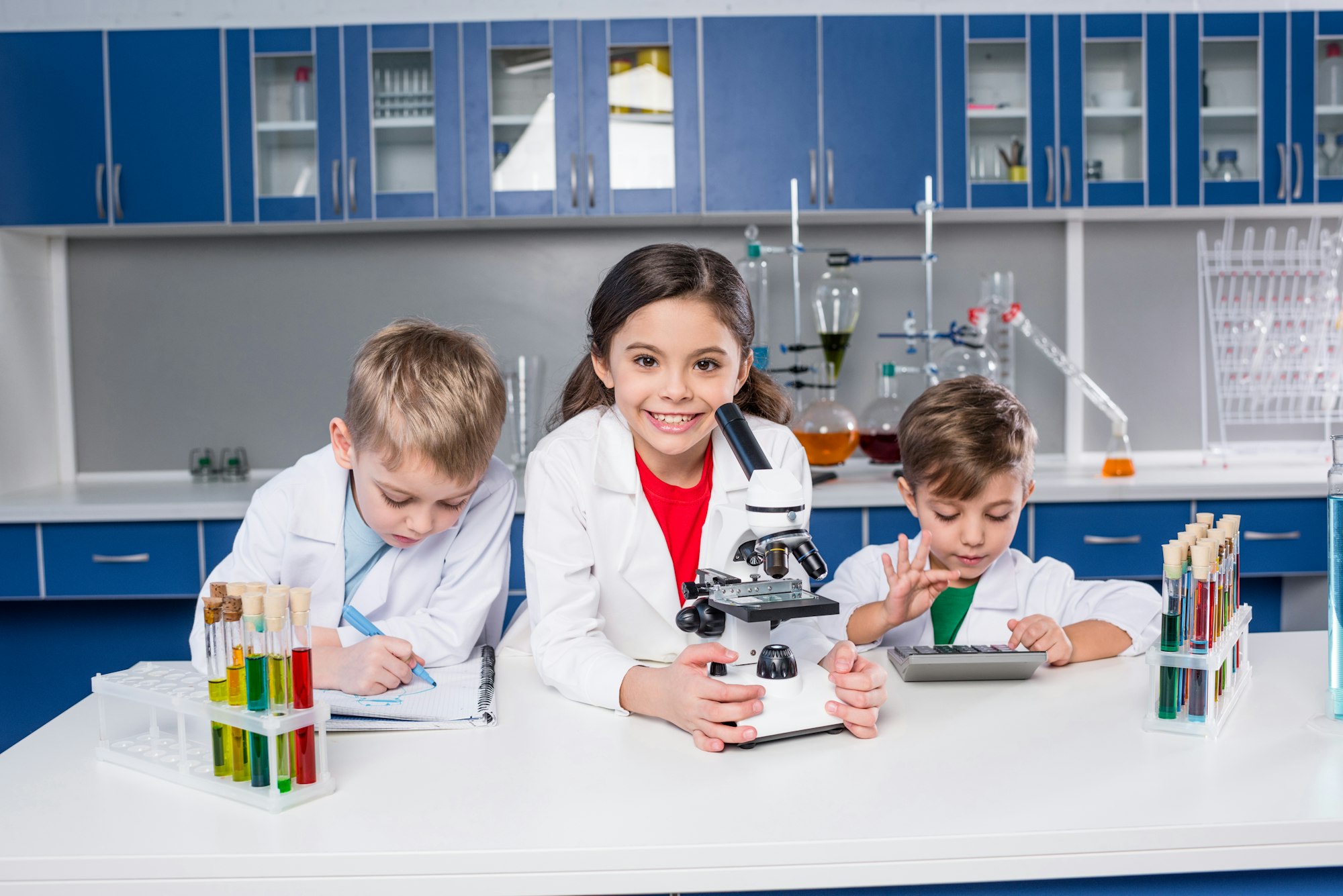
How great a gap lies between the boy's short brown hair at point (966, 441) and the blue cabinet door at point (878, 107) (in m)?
1.60

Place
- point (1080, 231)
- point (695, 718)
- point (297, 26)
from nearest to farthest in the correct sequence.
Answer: point (695, 718)
point (297, 26)
point (1080, 231)

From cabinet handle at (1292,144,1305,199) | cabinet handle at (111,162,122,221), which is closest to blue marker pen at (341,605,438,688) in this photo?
cabinet handle at (111,162,122,221)

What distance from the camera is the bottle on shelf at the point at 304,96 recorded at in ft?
9.77

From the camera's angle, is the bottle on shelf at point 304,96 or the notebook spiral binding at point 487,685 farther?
the bottle on shelf at point 304,96

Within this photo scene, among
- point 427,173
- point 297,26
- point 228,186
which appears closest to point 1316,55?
point 427,173

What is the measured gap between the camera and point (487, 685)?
3.97 feet

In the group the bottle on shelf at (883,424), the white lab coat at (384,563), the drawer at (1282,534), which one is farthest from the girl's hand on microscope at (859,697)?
the drawer at (1282,534)

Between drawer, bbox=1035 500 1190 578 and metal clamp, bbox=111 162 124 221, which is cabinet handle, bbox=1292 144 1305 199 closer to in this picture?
drawer, bbox=1035 500 1190 578

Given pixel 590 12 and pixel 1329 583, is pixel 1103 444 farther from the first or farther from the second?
pixel 1329 583

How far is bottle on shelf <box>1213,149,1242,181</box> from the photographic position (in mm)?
3033

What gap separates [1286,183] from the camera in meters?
2.99

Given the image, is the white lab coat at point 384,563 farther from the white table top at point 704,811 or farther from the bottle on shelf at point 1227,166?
the bottle on shelf at point 1227,166

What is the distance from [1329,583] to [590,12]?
8.79 ft

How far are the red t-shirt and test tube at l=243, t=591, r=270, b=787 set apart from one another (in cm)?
64
